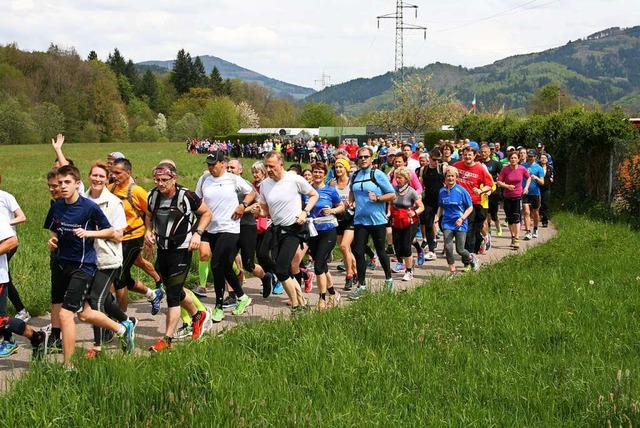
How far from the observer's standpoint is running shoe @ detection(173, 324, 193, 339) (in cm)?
740

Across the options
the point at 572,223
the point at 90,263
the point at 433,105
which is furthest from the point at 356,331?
the point at 433,105

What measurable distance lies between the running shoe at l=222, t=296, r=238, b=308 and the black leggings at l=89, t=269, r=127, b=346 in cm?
234

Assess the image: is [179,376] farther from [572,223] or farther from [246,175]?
[246,175]

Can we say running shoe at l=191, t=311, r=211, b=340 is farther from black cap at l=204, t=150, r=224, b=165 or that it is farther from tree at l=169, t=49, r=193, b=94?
tree at l=169, t=49, r=193, b=94

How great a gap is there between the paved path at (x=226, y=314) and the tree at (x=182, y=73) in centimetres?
14329

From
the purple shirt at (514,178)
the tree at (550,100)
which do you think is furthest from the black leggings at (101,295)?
the tree at (550,100)

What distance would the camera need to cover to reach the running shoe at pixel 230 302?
912 cm

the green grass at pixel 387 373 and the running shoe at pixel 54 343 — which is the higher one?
the green grass at pixel 387 373

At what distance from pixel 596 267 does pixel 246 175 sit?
83.4ft

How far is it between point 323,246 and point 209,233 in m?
1.43

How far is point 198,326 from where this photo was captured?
7.41 m

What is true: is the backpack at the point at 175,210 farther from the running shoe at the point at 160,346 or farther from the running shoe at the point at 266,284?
the running shoe at the point at 266,284

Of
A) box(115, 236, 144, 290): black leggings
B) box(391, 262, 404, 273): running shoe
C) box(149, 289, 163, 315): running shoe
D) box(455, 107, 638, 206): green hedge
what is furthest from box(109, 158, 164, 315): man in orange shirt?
box(455, 107, 638, 206): green hedge

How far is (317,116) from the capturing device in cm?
14862
